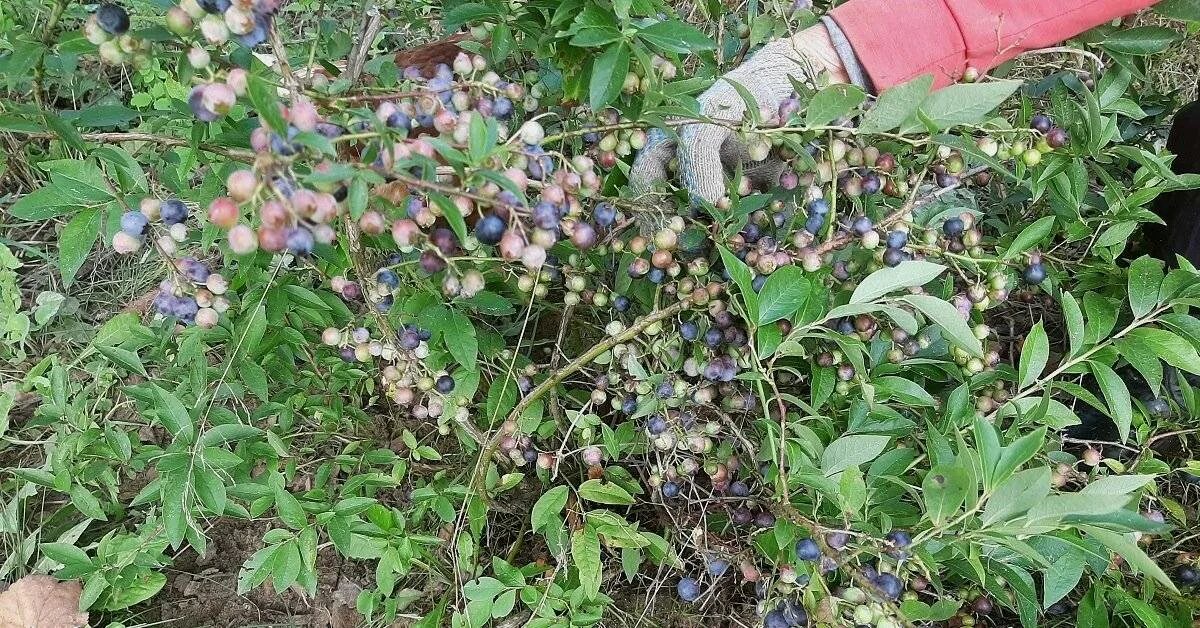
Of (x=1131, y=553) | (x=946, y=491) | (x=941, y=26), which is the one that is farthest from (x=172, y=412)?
(x=941, y=26)

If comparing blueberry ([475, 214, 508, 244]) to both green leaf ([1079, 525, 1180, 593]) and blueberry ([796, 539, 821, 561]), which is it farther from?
green leaf ([1079, 525, 1180, 593])

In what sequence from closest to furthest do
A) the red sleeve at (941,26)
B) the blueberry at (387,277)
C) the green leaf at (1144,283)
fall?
the blueberry at (387,277) → the green leaf at (1144,283) → the red sleeve at (941,26)

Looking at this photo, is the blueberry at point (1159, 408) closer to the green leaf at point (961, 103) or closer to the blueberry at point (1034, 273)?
the blueberry at point (1034, 273)

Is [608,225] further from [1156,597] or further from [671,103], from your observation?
[1156,597]

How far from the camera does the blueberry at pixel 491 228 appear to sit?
34.1 inches

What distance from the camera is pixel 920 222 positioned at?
4.89 ft

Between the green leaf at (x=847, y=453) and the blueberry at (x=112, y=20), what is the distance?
3.91 ft

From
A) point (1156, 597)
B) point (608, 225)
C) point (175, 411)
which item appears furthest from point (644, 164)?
point (1156, 597)

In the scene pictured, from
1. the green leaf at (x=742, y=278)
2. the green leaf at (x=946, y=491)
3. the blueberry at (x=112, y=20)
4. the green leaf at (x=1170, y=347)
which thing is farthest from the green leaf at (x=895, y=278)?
the blueberry at (x=112, y=20)

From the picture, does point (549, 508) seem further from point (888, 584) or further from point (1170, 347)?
point (1170, 347)

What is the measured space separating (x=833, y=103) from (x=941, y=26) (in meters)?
0.74

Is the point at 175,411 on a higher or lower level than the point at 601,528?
higher

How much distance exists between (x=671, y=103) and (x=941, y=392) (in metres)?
0.90

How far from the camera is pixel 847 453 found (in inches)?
48.5
